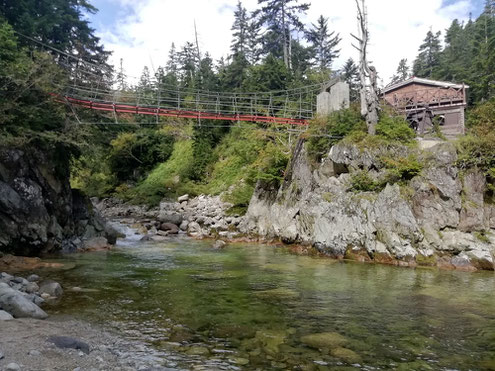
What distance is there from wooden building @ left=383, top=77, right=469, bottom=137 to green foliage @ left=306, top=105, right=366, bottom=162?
6165mm

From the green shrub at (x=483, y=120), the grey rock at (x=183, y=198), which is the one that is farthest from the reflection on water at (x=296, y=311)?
the grey rock at (x=183, y=198)

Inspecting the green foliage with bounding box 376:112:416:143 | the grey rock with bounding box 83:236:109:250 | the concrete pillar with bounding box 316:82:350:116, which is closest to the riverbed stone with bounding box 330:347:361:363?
the green foliage with bounding box 376:112:416:143

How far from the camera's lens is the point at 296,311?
24.0ft

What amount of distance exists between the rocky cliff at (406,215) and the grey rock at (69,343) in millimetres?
10264

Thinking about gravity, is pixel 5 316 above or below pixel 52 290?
above

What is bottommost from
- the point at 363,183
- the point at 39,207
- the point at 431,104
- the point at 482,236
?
the point at 482,236

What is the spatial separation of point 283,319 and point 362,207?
8.00 meters

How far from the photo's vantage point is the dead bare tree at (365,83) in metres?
16.4

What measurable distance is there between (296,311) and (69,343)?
13.3 feet

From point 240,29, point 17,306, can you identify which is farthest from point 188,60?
point 17,306

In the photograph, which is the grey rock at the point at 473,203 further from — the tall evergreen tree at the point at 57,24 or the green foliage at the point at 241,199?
the tall evergreen tree at the point at 57,24

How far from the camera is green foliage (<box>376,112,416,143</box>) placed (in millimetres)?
15312

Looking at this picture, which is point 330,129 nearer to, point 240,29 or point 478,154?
point 478,154

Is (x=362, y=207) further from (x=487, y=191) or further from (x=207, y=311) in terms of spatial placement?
(x=207, y=311)
